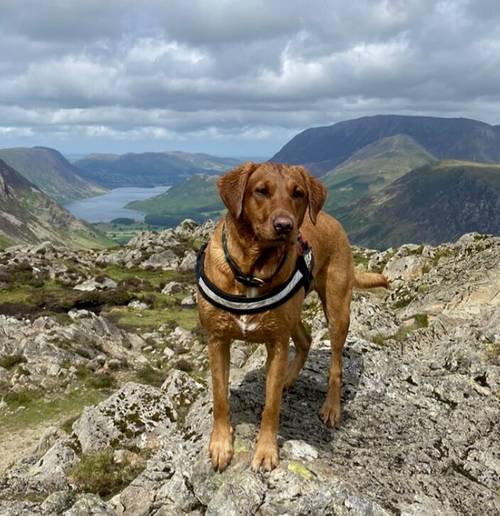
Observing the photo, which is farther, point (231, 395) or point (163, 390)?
point (163, 390)

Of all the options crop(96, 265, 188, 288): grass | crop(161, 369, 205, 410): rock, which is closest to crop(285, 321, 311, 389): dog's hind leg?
crop(161, 369, 205, 410): rock

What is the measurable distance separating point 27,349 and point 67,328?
636cm

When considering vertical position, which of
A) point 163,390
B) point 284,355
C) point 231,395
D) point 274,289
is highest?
point 274,289

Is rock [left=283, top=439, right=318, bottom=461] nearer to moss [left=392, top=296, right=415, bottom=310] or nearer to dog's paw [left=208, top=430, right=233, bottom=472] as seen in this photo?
dog's paw [left=208, top=430, right=233, bottom=472]

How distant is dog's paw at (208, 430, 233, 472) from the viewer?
25.8ft

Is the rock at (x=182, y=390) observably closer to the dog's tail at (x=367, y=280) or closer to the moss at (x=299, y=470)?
the dog's tail at (x=367, y=280)

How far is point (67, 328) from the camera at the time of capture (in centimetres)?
3859

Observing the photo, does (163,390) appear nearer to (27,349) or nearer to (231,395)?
(231,395)

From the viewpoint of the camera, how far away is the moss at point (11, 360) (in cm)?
3070

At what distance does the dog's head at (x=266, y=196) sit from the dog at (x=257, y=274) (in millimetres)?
12

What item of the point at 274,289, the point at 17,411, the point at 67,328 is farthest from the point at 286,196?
the point at 67,328

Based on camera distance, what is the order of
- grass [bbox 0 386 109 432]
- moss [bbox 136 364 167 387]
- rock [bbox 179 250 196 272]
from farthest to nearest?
rock [bbox 179 250 196 272] < moss [bbox 136 364 167 387] < grass [bbox 0 386 109 432]

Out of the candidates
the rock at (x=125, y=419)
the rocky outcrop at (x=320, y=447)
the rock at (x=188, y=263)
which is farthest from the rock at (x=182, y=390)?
the rock at (x=188, y=263)

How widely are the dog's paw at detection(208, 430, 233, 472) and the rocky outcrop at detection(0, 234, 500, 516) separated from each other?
0.45 feet
